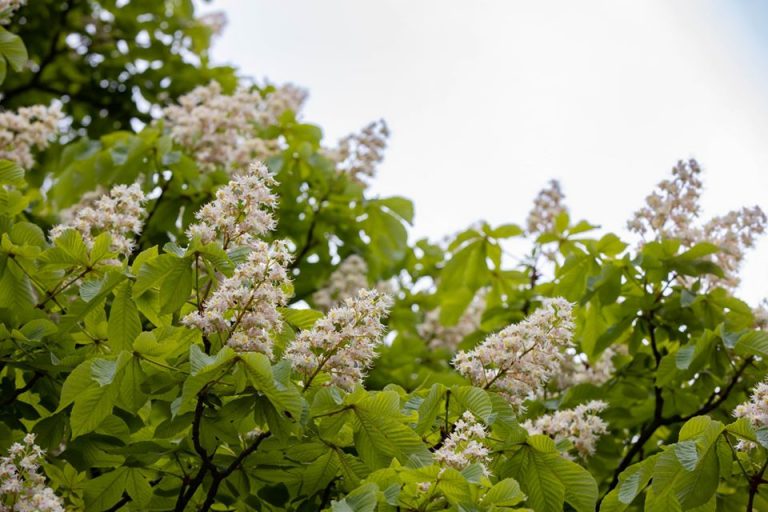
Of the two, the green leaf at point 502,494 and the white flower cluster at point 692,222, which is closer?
the green leaf at point 502,494

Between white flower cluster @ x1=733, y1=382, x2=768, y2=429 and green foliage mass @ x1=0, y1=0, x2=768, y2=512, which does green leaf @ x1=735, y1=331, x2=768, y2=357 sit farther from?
white flower cluster @ x1=733, y1=382, x2=768, y2=429

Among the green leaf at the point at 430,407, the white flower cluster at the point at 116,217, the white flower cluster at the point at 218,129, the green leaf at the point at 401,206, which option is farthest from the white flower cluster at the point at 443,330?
the green leaf at the point at 430,407

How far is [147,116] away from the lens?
739cm

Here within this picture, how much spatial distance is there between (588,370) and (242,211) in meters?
2.64

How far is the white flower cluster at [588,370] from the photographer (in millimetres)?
4832

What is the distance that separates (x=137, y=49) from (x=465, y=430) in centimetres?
560

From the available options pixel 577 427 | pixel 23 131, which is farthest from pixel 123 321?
pixel 23 131

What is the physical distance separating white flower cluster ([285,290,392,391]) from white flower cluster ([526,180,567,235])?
109 inches

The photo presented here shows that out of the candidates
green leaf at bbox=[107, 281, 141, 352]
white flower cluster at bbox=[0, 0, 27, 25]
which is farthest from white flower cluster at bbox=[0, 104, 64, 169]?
green leaf at bbox=[107, 281, 141, 352]

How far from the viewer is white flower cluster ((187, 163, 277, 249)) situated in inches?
112

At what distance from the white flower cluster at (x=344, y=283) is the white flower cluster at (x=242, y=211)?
9.04 feet

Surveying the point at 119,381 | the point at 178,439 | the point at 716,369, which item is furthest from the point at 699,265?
the point at 119,381

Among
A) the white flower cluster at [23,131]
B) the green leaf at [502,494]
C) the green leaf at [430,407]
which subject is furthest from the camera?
the white flower cluster at [23,131]

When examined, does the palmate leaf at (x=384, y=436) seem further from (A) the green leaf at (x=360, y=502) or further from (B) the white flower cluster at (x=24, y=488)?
(B) the white flower cluster at (x=24, y=488)
